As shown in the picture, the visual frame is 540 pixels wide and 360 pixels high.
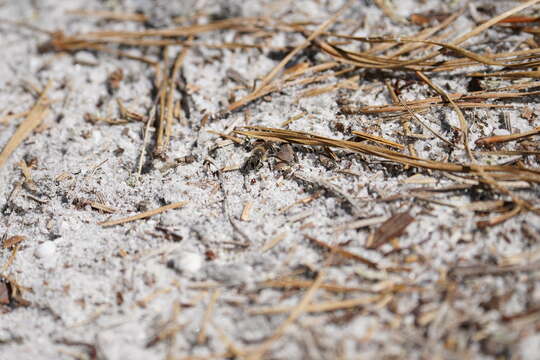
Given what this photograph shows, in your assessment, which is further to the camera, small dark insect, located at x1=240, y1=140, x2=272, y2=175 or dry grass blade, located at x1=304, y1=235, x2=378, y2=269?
small dark insect, located at x1=240, y1=140, x2=272, y2=175

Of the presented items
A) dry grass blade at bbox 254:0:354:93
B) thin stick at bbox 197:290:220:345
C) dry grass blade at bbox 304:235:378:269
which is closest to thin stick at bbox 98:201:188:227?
thin stick at bbox 197:290:220:345

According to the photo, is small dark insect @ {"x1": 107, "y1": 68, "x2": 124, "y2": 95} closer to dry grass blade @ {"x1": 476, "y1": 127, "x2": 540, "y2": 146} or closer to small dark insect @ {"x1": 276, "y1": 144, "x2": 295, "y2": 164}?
small dark insect @ {"x1": 276, "y1": 144, "x2": 295, "y2": 164}

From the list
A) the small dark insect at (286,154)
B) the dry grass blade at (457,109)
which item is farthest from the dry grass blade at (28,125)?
the dry grass blade at (457,109)

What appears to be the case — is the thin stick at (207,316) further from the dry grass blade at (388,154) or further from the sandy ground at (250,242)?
the dry grass blade at (388,154)

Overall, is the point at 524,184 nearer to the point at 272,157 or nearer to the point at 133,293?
the point at 272,157

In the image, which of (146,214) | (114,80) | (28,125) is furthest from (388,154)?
(28,125)

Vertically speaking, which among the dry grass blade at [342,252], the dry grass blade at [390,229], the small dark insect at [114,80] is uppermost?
A: the small dark insect at [114,80]
